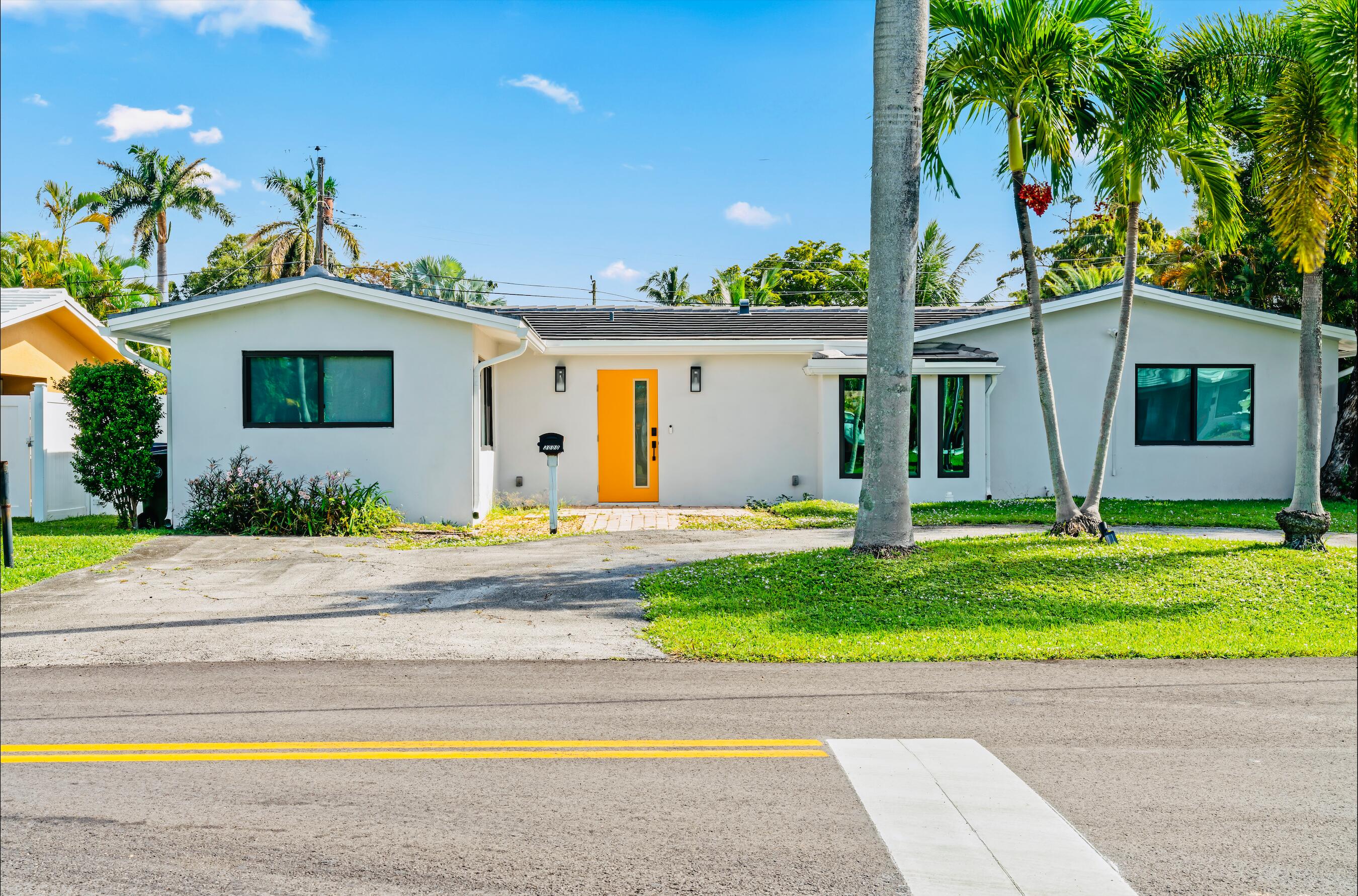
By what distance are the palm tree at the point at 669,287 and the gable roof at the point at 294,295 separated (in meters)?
29.1

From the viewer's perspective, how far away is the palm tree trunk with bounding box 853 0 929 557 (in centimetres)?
935

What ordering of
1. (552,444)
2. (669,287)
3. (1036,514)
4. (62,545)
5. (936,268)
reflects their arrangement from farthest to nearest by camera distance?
(669,287) → (936,268) → (1036,514) → (552,444) → (62,545)

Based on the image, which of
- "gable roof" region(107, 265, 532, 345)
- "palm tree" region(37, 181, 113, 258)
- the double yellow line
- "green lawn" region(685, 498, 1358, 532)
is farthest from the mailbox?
"palm tree" region(37, 181, 113, 258)

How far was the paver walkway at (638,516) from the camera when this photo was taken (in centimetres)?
1354

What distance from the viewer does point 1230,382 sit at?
16.1 meters

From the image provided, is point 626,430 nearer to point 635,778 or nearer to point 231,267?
point 635,778

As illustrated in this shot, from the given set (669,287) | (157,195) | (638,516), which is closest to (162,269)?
(157,195)

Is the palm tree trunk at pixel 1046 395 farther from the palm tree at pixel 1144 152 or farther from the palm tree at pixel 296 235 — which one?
the palm tree at pixel 296 235

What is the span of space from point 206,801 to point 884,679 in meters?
3.84

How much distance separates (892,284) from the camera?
9406 mm

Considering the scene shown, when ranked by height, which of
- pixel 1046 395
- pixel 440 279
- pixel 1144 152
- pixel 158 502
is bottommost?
pixel 158 502

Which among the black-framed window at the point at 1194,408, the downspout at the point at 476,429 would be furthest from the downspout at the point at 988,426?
the downspout at the point at 476,429

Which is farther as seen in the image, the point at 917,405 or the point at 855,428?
the point at 855,428

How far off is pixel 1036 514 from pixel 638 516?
5.93 m
